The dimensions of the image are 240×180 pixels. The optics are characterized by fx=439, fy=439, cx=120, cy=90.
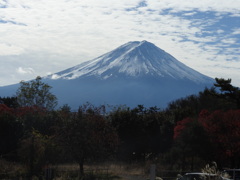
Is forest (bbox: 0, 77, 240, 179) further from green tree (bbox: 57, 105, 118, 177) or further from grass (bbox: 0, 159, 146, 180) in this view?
grass (bbox: 0, 159, 146, 180)

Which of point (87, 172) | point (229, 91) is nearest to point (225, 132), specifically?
point (87, 172)

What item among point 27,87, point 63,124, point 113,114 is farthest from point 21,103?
point 63,124

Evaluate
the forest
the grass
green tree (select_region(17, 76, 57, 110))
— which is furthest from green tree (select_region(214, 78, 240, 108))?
green tree (select_region(17, 76, 57, 110))

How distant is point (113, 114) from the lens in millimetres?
40719

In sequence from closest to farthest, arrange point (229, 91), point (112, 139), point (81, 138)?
point (81, 138) → point (112, 139) → point (229, 91)

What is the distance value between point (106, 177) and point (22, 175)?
4989mm

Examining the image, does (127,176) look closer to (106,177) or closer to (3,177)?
(106,177)

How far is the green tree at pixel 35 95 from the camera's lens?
61875 millimetres

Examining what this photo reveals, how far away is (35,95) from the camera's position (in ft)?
206

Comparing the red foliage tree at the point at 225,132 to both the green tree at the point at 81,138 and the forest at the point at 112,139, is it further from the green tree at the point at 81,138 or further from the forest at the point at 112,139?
the green tree at the point at 81,138

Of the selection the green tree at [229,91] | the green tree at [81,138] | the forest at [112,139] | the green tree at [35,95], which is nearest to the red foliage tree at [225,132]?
the forest at [112,139]

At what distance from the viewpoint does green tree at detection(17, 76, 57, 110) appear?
61.9 metres

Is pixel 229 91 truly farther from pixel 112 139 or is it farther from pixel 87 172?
pixel 87 172

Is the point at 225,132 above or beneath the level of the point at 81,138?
above
